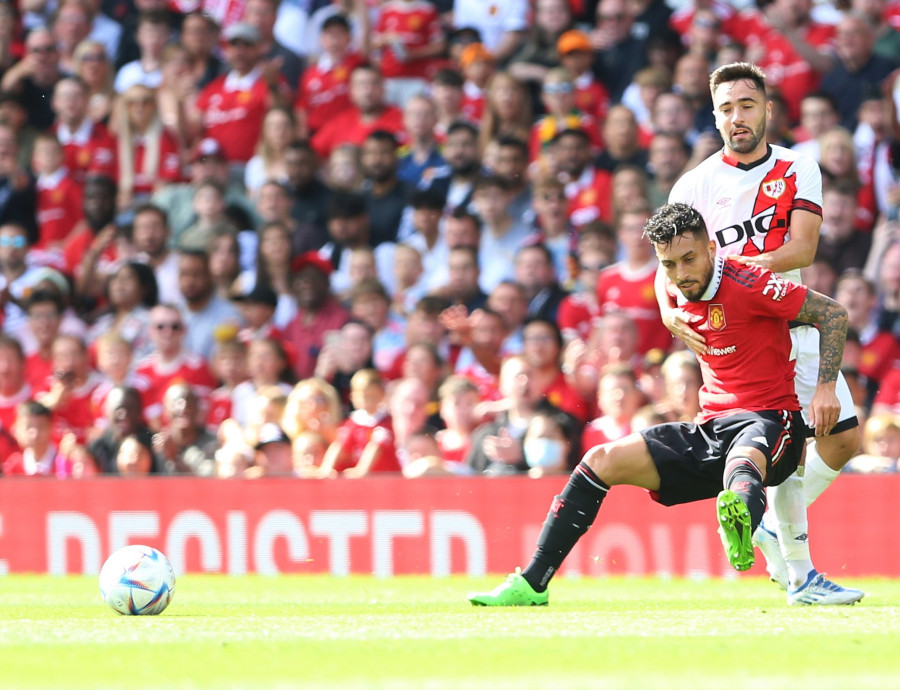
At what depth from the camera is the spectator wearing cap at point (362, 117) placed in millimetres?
14609

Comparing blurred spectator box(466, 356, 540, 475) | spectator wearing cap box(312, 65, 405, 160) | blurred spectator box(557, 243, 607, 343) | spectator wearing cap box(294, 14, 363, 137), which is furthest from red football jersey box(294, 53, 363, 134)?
blurred spectator box(466, 356, 540, 475)

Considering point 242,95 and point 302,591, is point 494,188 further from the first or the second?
point 302,591

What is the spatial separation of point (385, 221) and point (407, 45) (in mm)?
2383

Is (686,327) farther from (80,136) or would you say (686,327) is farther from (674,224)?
(80,136)

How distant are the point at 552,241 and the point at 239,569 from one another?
399cm

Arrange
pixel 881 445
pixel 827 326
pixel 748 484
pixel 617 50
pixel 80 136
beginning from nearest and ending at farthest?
1. pixel 748 484
2. pixel 827 326
3. pixel 881 445
4. pixel 617 50
5. pixel 80 136

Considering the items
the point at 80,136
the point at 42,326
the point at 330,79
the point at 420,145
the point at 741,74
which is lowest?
the point at 42,326

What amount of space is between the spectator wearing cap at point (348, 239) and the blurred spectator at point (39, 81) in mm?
4255

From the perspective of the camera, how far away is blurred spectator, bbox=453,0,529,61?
1462 cm

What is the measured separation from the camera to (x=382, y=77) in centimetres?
1502

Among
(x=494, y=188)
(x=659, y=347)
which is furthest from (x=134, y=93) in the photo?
(x=659, y=347)

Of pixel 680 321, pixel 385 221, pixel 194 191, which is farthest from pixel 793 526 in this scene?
pixel 194 191

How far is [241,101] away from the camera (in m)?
15.1

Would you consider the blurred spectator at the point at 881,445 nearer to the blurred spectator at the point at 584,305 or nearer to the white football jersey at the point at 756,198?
the blurred spectator at the point at 584,305
